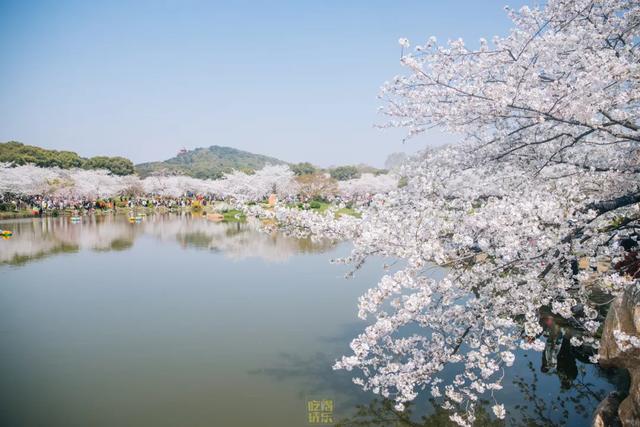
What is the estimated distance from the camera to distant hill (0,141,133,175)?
49719 mm

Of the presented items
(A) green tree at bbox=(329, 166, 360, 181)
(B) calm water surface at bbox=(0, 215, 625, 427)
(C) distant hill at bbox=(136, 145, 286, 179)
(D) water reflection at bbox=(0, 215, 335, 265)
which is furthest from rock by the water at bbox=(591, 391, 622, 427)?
(C) distant hill at bbox=(136, 145, 286, 179)

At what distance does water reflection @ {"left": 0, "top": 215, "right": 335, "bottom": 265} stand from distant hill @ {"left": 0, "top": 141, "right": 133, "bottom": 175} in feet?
92.7

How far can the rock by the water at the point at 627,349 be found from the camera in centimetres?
362

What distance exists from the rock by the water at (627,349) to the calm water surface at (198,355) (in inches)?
80.0

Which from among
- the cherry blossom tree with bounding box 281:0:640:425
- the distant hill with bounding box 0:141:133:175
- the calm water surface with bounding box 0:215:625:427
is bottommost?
the calm water surface with bounding box 0:215:625:427

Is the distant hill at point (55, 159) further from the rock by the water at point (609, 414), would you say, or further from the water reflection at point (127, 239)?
the rock by the water at point (609, 414)

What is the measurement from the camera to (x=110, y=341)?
816 centimetres

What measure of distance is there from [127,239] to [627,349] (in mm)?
22556

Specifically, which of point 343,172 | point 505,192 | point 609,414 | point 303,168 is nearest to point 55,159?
point 303,168

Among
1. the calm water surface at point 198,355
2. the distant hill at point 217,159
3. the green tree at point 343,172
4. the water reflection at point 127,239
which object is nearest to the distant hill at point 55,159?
the water reflection at point 127,239

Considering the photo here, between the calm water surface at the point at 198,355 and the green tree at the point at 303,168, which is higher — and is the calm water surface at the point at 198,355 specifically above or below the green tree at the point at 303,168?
below

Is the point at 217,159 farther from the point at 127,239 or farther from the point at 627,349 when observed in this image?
the point at 627,349

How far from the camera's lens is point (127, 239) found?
71.6ft

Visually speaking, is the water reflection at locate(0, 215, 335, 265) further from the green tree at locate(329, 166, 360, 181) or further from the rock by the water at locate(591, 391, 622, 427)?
the green tree at locate(329, 166, 360, 181)
